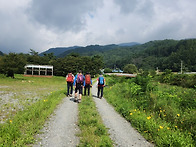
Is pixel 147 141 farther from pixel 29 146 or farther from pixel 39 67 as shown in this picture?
pixel 39 67

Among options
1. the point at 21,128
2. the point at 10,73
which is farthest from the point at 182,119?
the point at 10,73

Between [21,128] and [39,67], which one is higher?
[39,67]

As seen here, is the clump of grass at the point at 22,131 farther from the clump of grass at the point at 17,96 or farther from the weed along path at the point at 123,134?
the weed along path at the point at 123,134

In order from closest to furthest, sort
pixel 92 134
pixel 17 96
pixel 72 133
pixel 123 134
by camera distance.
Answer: pixel 92 134 < pixel 72 133 < pixel 123 134 < pixel 17 96

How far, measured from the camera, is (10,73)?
3744 cm

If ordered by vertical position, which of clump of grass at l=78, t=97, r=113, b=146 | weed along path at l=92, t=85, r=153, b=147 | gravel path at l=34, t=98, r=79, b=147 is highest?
clump of grass at l=78, t=97, r=113, b=146

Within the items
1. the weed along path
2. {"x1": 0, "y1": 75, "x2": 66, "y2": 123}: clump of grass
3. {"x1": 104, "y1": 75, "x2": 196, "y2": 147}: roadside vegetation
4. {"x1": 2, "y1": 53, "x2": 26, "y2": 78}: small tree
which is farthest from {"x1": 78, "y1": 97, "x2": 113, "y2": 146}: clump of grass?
{"x1": 2, "y1": 53, "x2": 26, "y2": 78}: small tree

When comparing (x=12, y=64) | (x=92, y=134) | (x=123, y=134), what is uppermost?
(x=12, y=64)

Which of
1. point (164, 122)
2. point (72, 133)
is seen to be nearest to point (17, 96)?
point (72, 133)

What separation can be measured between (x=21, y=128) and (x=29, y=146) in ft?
4.73

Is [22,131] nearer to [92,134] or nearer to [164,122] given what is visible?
[92,134]

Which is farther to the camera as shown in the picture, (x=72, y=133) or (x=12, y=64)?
(x=12, y=64)

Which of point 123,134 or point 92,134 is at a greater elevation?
point 92,134

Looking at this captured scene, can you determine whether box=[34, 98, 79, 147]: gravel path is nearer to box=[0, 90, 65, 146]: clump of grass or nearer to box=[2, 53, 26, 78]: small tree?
box=[0, 90, 65, 146]: clump of grass
